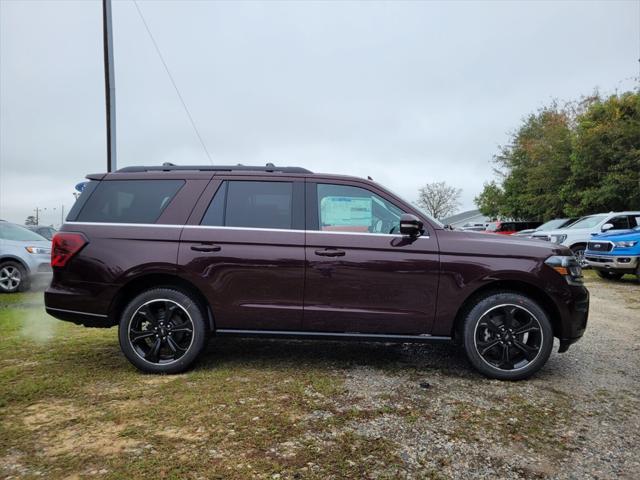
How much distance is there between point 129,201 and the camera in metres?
4.02

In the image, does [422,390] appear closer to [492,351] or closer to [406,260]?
[492,351]

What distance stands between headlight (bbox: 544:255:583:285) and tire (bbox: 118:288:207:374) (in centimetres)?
311

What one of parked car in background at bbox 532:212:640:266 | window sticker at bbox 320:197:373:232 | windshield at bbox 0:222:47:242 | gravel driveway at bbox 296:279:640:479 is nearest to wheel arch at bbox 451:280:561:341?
gravel driveway at bbox 296:279:640:479

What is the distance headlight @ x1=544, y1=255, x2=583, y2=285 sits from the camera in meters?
3.76

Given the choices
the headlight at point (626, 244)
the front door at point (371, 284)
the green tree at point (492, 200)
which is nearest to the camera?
the front door at point (371, 284)

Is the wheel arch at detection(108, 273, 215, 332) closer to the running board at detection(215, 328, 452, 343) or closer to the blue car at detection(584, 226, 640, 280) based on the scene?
the running board at detection(215, 328, 452, 343)

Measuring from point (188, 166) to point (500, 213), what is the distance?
32915 millimetres

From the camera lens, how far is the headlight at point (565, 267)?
3760 millimetres

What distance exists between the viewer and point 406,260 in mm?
3783

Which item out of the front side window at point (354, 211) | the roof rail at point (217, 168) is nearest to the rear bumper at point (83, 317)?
the roof rail at point (217, 168)

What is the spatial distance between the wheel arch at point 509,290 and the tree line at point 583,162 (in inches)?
705

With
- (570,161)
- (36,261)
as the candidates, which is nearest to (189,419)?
(36,261)

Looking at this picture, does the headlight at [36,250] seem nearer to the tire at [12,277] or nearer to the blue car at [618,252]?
the tire at [12,277]

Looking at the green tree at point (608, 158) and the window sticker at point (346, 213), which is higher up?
the green tree at point (608, 158)
